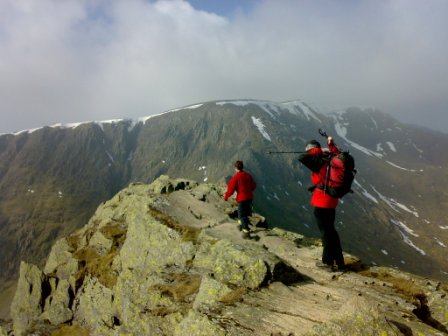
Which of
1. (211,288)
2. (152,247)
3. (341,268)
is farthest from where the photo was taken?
(152,247)

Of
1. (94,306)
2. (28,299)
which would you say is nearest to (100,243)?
(94,306)

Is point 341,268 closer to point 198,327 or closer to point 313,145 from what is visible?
point 313,145

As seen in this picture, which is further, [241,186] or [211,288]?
[241,186]

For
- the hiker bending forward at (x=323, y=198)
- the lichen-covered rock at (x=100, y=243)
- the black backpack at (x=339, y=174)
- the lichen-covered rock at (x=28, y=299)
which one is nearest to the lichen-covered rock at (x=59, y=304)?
the lichen-covered rock at (x=28, y=299)

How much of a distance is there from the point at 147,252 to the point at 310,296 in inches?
566

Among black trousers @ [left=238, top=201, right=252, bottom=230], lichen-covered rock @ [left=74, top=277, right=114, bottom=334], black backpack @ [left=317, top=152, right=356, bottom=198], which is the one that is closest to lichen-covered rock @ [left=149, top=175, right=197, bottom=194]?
lichen-covered rock @ [left=74, top=277, right=114, bottom=334]

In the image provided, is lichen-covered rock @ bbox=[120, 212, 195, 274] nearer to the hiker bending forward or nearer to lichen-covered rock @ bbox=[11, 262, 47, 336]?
the hiker bending forward

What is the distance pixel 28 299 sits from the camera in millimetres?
36969

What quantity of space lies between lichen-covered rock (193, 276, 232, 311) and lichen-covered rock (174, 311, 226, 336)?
1449 millimetres

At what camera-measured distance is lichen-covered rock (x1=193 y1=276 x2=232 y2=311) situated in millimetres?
14402

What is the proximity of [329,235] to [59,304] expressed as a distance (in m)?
27.7

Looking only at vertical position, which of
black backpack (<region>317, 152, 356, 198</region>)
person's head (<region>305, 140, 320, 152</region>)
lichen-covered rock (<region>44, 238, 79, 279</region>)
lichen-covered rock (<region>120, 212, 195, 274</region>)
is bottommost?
lichen-covered rock (<region>44, 238, 79, 279</region>)

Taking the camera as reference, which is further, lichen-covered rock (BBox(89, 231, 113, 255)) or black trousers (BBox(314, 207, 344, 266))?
lichen-covered rock (BBox(89, 231, 113, 255))

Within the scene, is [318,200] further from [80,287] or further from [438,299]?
[80,287]
